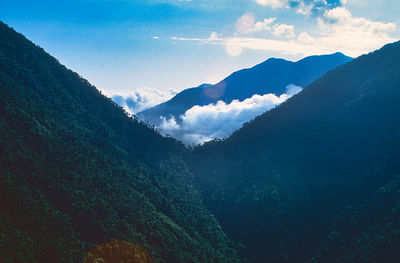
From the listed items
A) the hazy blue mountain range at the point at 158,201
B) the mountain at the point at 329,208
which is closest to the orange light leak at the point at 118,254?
the hazy blue mountain range at the point at 158,201

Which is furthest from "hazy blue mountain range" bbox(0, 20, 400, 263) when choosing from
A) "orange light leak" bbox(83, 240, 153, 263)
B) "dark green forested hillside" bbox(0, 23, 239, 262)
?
"orange light leak" bbox(83, 240, 153, 263)

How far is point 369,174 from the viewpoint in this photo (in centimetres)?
16775

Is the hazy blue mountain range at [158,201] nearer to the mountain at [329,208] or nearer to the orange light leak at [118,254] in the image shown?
the mountain at [329,208]

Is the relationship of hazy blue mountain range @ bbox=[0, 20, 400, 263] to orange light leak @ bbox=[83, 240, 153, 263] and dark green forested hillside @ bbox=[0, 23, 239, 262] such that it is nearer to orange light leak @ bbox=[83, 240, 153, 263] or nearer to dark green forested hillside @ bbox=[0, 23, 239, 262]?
dark green forested hillside @ bbox=[0, 23, 239, 262]

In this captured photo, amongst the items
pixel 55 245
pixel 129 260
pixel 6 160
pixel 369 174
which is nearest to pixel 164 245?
pixel 129 260

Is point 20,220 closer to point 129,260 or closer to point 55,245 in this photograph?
point 55,245

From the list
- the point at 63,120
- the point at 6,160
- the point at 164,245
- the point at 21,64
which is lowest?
the point at 164,245

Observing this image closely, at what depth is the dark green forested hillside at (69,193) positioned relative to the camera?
82.8 metres

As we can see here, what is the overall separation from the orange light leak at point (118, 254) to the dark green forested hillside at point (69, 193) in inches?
99.1

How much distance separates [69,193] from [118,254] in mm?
30802

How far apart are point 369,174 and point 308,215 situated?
44639mm

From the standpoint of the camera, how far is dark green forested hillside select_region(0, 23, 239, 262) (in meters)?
82.8

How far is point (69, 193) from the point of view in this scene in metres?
107

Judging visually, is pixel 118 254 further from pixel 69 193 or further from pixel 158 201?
pixel 158 201
